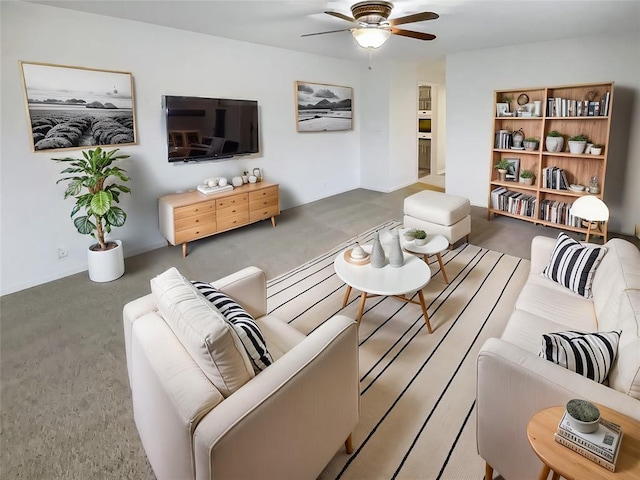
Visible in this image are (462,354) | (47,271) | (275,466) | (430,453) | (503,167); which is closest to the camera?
(275,466)

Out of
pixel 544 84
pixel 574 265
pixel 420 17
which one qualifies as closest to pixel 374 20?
pixel 420 17

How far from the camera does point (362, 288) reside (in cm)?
253

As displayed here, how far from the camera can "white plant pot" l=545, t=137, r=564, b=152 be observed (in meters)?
4.56

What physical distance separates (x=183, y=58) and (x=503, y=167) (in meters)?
4.22

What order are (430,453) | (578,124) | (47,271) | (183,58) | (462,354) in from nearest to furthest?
(430,453) → (462,354) → (47,271) → (183,58) → (578,124)

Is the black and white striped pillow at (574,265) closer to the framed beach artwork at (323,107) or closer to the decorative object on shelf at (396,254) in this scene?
the decorative object on shelf at (396,254)

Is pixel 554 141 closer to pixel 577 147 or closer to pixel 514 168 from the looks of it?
pixel 577 147

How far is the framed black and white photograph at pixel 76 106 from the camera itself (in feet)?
10.6

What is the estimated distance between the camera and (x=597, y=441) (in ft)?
3.43

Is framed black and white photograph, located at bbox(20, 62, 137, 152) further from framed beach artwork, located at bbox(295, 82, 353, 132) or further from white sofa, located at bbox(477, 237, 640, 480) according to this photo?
white sofa, located at bbox(477, 237, 640, 480)

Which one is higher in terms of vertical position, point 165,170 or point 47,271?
point 165,170

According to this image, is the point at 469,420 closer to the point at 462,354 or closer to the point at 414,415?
the point at 414,415

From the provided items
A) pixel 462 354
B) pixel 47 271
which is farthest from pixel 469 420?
pixel 47 271

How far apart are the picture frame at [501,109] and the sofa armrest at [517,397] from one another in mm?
4414
